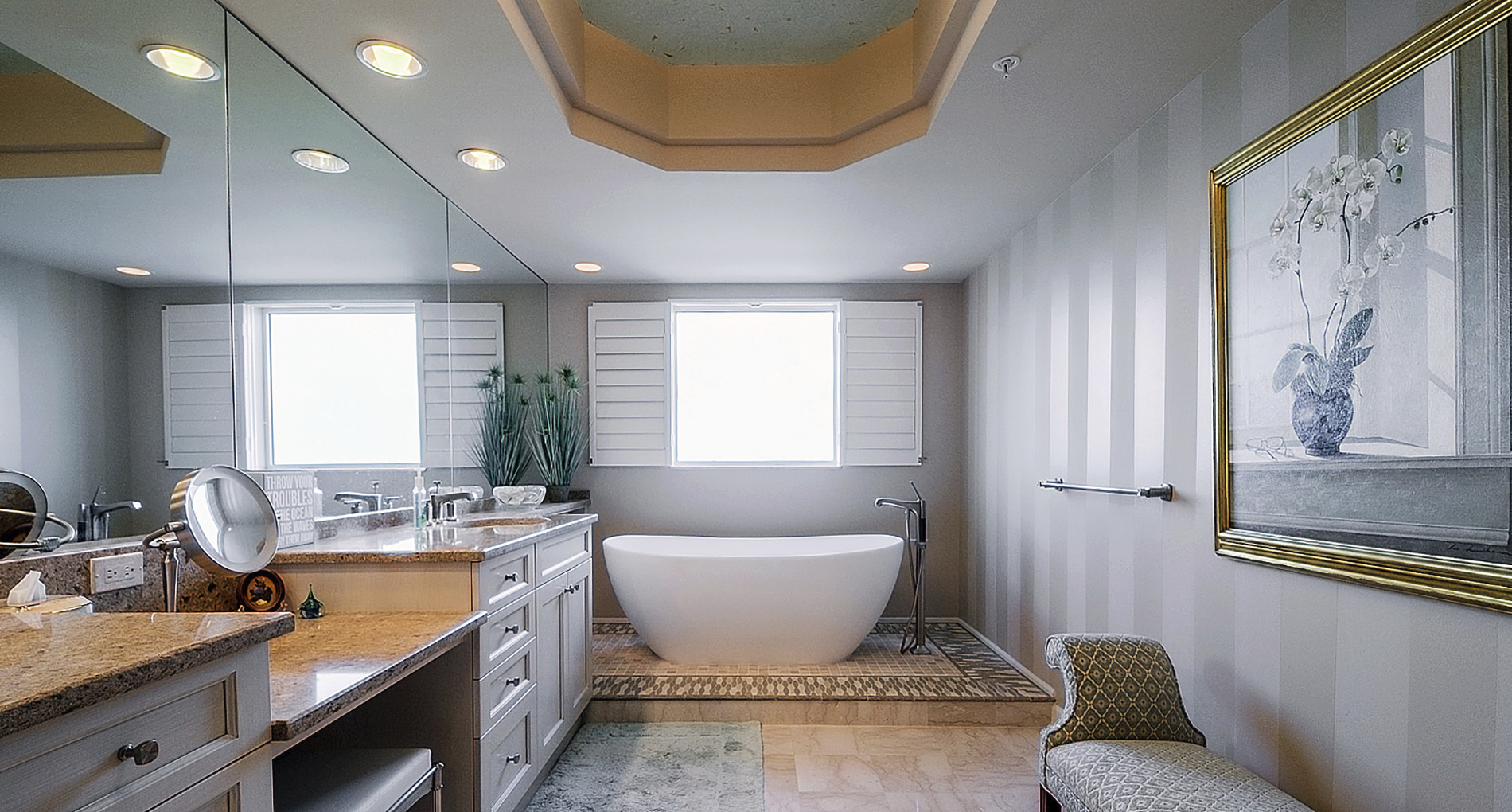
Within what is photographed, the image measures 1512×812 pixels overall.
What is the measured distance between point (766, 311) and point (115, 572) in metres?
3.57

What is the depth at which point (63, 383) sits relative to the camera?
4.65ft

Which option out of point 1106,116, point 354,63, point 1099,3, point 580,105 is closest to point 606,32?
point 580,105

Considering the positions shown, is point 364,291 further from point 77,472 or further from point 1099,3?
point 1099,3

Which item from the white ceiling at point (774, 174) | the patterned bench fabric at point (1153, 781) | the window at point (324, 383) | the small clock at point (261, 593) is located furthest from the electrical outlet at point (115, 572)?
the patterned bench fabric at point (1153, 781)

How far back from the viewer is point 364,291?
257cm

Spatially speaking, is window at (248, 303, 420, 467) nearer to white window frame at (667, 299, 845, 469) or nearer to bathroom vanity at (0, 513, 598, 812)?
bathroom vanity at (0, 513, 598, 812)

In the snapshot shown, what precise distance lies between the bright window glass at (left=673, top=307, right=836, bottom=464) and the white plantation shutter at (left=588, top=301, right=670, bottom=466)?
0.51 feet

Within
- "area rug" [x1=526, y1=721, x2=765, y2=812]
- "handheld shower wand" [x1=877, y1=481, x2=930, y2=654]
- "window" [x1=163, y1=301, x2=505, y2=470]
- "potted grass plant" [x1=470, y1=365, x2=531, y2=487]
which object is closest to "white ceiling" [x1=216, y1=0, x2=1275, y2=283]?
"window" [x1=163, y1=301, x2=505, y2=470]

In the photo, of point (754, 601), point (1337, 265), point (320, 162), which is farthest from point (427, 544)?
point (1337, 265)

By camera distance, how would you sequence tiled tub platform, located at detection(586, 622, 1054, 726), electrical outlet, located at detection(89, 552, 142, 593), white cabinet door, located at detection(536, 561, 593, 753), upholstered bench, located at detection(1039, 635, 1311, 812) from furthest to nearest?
tiled tub platform, located at detection(586, 622, 1054, 726), white cabinet door, located at detection(536, 561, 593, 753), upholstered bench, located at detection(1039, 635, 1311, 812), electrical outlet, located at detection(89, 552, 142, 593)

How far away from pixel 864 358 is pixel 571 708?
2.61 meters

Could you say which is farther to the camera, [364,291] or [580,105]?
[364,291]

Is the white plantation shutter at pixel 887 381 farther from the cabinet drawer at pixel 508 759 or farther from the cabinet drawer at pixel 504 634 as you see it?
the cabinet drawer at pixel 508 759

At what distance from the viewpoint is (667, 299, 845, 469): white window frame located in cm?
452
